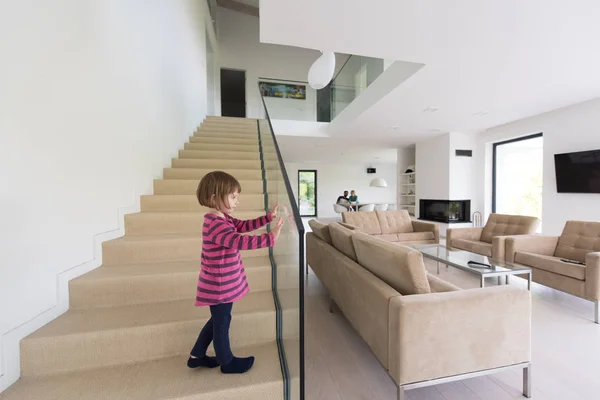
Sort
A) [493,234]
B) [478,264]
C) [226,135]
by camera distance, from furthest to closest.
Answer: [226,135] < [493,234] < [478,264]

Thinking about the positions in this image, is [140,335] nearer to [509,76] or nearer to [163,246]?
[163,246]

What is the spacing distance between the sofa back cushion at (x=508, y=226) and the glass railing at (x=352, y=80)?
10.8ft

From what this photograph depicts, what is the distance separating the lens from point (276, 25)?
8.16 feet

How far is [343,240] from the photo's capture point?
103 inches

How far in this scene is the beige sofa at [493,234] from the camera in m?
3.71

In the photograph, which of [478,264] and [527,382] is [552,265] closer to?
[478,264]

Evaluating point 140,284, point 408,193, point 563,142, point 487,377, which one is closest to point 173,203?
point 140,284

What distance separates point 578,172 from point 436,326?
5.04 meters

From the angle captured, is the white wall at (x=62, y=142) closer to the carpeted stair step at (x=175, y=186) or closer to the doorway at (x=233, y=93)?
the carpeted stair step at (x=175, y=186)

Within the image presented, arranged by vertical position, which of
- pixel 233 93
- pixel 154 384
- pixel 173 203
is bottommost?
pixel 154 384

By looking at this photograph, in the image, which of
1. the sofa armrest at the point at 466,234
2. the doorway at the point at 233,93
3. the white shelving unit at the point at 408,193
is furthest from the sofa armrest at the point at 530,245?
the doorway at the point at 233,93

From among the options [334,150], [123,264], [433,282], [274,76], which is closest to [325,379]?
[433,282]

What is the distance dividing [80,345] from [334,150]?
874 centimetres

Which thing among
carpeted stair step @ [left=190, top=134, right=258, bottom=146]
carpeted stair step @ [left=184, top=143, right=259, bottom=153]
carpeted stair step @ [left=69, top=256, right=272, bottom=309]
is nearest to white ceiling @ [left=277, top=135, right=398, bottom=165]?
carpeted stair step @ [left=190, top=134, right=258, bottom=146]
